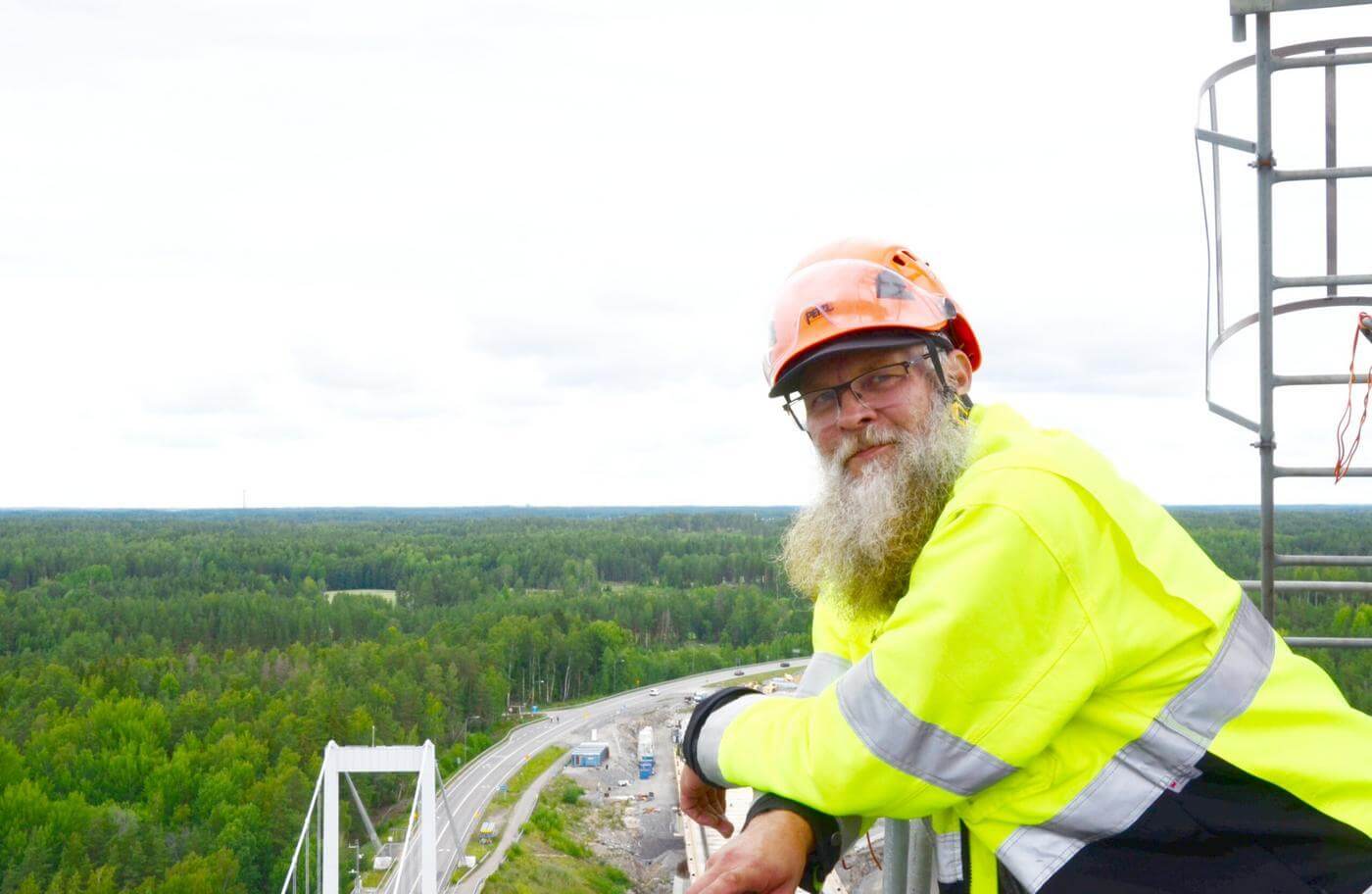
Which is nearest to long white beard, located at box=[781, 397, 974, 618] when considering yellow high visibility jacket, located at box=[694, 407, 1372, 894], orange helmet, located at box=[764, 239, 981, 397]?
orange helmet, located at box=[764, 239, 981, 397]

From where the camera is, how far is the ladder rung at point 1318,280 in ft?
14.6

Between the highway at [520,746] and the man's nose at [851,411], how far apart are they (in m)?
25.3

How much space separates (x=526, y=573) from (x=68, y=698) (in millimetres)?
54406

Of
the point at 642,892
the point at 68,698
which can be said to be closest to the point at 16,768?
the point at 68,698

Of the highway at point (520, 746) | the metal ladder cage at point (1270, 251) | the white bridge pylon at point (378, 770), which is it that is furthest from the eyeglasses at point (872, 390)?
the highway at point (520, 746)

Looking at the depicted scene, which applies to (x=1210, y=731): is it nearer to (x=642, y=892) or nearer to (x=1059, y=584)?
(x=1059, y=584)

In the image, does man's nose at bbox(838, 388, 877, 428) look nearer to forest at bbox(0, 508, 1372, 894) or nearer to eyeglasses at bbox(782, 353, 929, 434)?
eyeglasses at bbox(782, 353, 929, 434)

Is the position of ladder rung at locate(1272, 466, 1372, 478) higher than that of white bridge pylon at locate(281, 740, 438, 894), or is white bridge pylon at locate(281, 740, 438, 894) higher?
ladder rung at locate(1272, 466, 1372, 478)

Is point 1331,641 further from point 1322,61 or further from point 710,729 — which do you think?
point 710,729

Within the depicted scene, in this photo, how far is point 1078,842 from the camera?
195cm

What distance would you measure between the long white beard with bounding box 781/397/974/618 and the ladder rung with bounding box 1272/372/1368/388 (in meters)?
2.86

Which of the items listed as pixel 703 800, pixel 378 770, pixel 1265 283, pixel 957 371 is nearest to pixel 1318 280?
pixel 1265 283

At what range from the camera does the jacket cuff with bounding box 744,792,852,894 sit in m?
2.12

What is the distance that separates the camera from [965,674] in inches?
70.4
